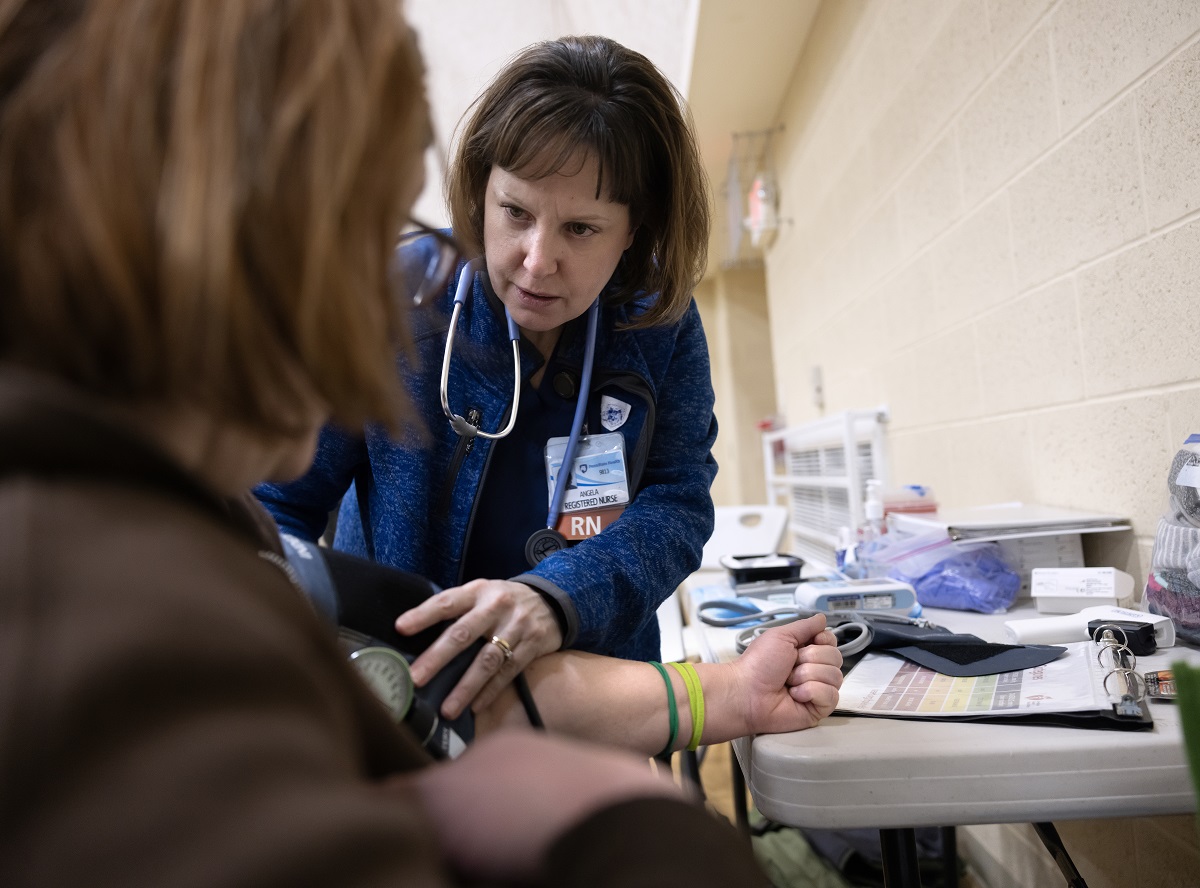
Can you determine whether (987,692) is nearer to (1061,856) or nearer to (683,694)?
(683,694)

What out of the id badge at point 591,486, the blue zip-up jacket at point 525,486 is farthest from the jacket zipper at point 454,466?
the id badge at point 591,486

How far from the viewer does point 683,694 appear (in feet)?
3.23

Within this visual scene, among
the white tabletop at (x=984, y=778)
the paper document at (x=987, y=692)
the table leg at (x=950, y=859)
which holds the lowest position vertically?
the table leg at (x=950, y=859)

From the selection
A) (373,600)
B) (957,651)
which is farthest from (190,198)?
(957,651)

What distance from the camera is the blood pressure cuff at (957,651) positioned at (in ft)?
3.10

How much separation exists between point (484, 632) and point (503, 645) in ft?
0.08

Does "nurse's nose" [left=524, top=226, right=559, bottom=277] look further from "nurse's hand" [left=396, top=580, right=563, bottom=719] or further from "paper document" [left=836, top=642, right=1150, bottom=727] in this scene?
"paper document" [left=836, top=642, right=1150, bottom=727]

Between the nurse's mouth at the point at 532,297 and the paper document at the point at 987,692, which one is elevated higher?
the nurse's mouth at the point at 532,297

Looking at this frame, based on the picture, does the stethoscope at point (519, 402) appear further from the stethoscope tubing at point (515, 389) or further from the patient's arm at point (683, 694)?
the patient's arm at point (683, 694)

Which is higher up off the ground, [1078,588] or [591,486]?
[591,486]

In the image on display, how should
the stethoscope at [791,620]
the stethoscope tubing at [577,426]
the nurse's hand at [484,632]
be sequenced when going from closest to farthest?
the nurse's hand at [484,632] < the stethoscope at [791,620] < the stethoscope tubing at [577,426]

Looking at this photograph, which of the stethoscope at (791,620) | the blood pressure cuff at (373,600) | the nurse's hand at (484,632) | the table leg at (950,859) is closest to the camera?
the blood pressure cuff at (373,600)

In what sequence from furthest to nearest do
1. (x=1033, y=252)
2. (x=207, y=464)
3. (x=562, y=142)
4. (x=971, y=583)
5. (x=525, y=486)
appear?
1. (x=1033, y=252)
2. (x=971, y=583)
3. (x=525, y=486)
4. (x=562, y=142)
5. (x=207, y=464)

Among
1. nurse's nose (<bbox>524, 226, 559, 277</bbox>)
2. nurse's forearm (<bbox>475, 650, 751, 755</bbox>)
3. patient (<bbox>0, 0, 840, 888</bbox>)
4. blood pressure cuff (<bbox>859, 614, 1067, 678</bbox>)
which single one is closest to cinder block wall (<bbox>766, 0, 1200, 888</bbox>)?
blood pressure cuff (<bbox>859, 614, 1067, 678</bbox>)
